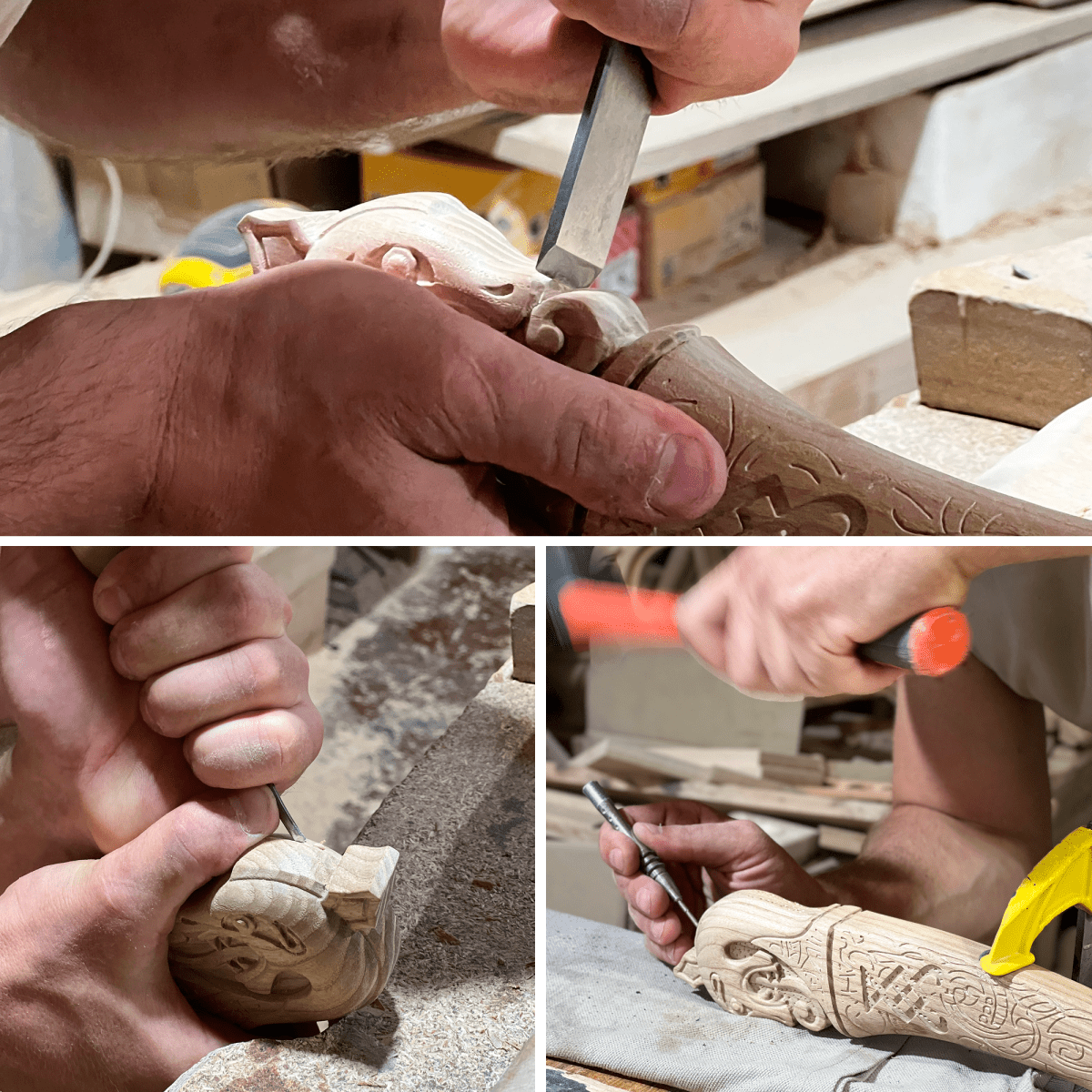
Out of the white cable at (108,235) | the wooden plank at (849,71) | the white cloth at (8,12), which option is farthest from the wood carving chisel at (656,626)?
the white cable at (108,235)

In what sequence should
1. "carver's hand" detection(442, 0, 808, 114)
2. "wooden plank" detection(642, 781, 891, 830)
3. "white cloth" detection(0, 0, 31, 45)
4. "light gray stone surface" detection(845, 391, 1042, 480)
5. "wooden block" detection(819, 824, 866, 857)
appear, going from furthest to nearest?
"wooden plank" detection(642, 781, 891, 830)
"wooden block" detection(819, 824, 866, 857)
"light gray stone surface" detection(845, 391, 1042, 480)
"white cloth" detection(0, 0, 31, 45)
"carver's hand" detection(442, 0, 808, 114)

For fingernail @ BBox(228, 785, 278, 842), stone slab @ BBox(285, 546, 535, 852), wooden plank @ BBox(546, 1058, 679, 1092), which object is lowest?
stone slab @ BBox(285, 546, 535, 852)

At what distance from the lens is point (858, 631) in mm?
542

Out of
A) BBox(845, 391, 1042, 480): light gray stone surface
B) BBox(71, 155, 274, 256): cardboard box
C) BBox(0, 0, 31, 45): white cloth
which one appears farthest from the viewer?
BBox(71, 155, 274, 256): cardboard box

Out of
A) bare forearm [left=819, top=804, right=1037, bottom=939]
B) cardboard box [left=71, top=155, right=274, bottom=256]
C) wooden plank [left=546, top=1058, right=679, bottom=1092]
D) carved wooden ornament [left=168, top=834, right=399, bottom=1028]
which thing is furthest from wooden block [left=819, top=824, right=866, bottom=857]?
cardboard box [left=71, top=155, right=274, bottom=256]

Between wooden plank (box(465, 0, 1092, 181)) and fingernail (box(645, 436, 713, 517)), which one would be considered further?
wooden plank (box(465, 0, 1092, 181))

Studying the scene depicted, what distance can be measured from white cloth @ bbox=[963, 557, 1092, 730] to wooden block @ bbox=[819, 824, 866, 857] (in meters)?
0.66

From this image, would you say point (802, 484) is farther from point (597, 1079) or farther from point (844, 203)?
point (844, 203)

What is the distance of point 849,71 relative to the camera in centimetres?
83

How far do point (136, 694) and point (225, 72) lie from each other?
49 centimetres

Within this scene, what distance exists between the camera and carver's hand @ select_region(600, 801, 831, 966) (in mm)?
604

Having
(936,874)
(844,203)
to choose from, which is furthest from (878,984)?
(844,203)

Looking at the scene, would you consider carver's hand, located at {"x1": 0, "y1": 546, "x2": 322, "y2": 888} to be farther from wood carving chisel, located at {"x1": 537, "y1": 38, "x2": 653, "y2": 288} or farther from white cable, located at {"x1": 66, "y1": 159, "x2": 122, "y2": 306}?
white cable, located at {"x1": 66, "y1": 159, "x2": 122, "y2": 306}

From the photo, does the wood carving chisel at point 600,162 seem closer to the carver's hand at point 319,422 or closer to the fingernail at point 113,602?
the carver's hand at point 319,422
